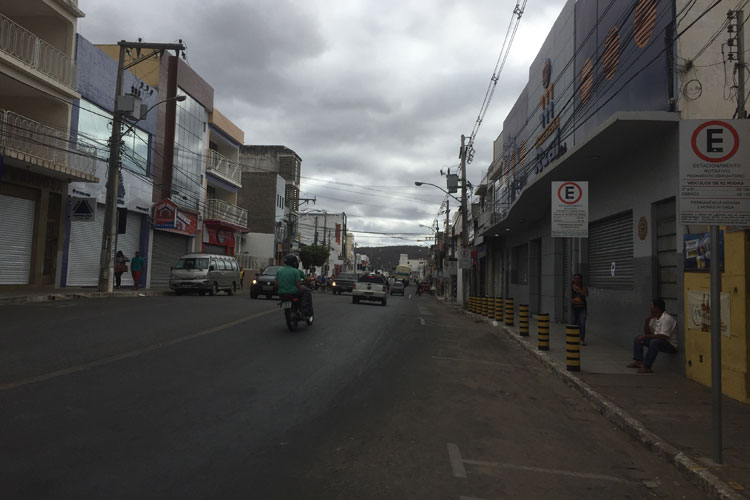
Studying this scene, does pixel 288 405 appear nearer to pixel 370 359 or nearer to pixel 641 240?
pixel 370 359

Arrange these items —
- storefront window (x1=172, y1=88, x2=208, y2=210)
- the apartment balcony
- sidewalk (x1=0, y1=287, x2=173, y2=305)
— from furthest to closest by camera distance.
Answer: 1. storefront window (x1=172, y1=88, x2=208, y2=210)
2. the apartment balcony
3. sidewalk (x1=0, y1=287, x2=173, y2=305)

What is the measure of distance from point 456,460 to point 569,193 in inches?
270

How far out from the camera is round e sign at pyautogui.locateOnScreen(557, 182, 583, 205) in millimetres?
10109

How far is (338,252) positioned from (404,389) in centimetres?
9777

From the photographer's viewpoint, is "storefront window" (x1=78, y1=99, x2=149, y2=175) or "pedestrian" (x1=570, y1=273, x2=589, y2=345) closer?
"pedestrian" (x1=570, y1=273, x2=589, y2=345)

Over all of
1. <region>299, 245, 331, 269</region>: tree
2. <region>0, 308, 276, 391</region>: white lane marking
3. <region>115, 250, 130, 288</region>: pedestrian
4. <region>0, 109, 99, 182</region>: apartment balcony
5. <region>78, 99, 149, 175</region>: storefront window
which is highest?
<region>78, 99, 149, 175</region>: storefront window

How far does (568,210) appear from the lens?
1011 cm

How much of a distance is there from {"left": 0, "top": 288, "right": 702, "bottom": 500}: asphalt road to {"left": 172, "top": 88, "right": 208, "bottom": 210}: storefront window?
77.5 feet

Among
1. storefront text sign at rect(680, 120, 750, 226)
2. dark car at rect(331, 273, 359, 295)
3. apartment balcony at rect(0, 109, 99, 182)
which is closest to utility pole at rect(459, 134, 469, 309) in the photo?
dark car at rect(331, 273, 359, 295)

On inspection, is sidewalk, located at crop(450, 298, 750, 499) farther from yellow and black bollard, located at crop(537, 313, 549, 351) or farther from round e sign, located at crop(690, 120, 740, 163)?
round e sign, located at crop(690, 120, 740, 163)

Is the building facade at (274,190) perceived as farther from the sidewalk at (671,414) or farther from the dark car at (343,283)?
the sidewalk at (671,414)

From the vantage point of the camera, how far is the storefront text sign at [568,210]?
10055 mm

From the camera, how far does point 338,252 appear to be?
4124 inches

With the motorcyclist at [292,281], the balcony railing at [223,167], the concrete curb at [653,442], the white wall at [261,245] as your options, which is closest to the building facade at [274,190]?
the white wall at [261,245]
